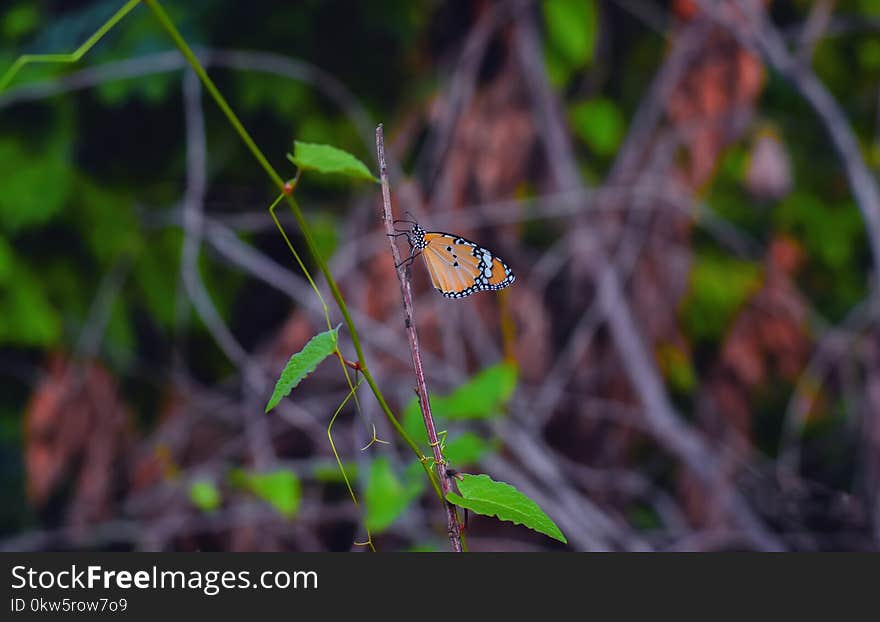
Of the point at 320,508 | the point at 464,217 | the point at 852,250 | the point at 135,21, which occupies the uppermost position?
the point at 135,21

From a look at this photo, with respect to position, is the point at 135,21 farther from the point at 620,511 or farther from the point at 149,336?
the point at 620,511

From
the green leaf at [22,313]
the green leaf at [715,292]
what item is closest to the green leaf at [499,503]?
the green leaf at [22,313]

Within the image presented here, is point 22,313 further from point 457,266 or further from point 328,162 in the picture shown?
point 328,162

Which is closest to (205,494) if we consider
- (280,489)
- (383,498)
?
(280,489)

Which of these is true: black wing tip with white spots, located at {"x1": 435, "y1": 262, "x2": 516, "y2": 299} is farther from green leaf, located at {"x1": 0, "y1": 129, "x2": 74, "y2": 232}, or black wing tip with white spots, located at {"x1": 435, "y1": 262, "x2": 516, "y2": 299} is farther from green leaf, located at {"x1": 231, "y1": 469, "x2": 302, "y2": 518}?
green leaf, located at {"x1": 0, "y1": 129, "x2": 74, "y2": 232}

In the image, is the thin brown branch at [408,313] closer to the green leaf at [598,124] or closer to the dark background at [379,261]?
the dark background at [379,261]

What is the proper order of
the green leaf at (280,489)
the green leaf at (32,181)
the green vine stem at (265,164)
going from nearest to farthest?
1. the green vine stem at (265,164)
2. the green leaf at (280,489)
3. the green leaf at (32,181)

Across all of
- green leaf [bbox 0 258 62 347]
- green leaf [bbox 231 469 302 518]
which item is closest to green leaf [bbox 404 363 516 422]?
green leaf [bbox 231 469 302 518]

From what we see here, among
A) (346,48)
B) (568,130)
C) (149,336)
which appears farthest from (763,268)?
(149,336)
